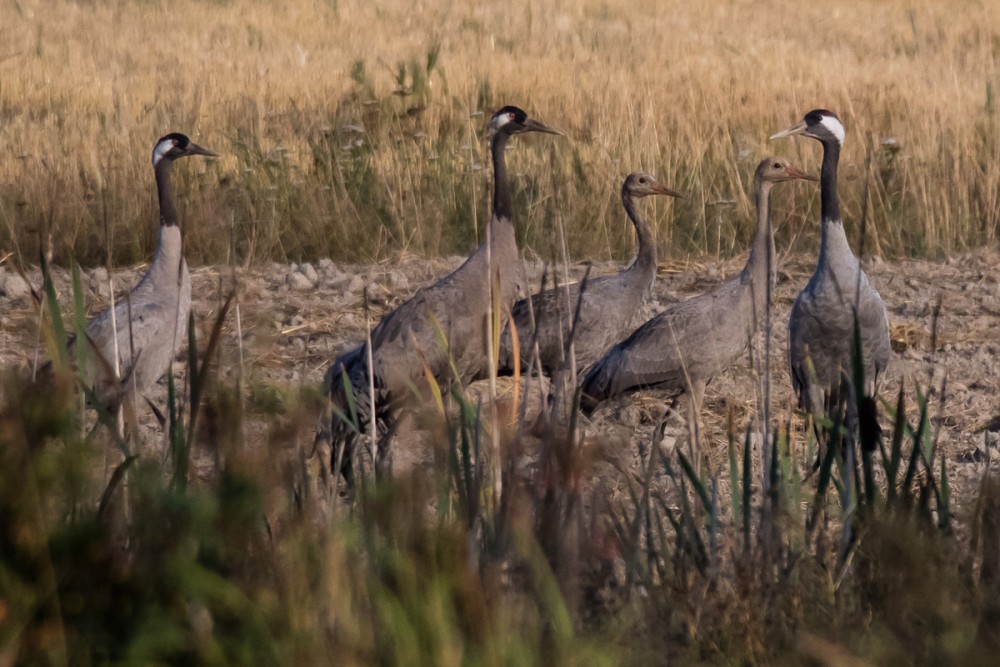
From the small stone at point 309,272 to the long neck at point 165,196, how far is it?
3.59 feet

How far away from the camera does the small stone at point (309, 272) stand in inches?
279

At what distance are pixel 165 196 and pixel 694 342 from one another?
92.1 inches

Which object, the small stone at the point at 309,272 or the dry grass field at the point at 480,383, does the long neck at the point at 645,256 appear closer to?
the dry grass field at the point at 480,383

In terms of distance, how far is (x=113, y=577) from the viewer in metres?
1.98

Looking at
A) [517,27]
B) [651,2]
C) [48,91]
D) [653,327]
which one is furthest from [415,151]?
[651,2]

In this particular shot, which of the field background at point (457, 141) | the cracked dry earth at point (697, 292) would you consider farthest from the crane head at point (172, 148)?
the cracked dry earth at point (697, 292)

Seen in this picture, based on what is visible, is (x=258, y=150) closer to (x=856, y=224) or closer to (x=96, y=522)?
(x=856, y=224)

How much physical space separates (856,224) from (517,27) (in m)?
10.1

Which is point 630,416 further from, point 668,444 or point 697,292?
point 697,292

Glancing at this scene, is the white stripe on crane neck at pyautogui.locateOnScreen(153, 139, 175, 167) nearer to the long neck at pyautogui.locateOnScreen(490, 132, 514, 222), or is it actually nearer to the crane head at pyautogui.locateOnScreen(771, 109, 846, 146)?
the long neck at pyautogui.locateOnScreen(490, 132, 514, 222)

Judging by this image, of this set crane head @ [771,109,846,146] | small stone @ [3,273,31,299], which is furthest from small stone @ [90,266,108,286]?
crane head @ [771,109,846,146]

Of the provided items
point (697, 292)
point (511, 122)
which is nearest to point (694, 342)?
point (511, 122)

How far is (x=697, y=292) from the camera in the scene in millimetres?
7113

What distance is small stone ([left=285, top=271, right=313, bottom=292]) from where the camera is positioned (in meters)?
6.93
